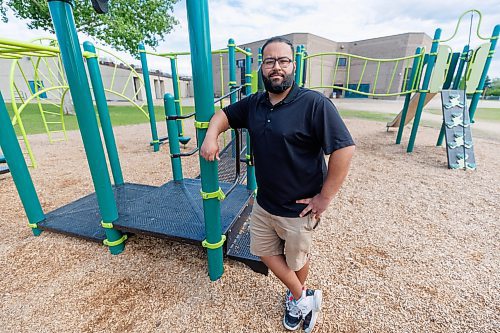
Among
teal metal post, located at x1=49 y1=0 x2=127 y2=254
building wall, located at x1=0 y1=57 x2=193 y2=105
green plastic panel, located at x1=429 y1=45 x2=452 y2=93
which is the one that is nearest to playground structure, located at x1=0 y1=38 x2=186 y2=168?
teal metal post, located at x1=49 y1=0 x2=127 y2=254

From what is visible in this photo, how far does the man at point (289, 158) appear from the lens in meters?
1.16

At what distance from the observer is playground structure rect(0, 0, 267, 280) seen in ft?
4.98

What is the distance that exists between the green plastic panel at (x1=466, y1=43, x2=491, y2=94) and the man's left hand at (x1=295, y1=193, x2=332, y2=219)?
6.16 meters

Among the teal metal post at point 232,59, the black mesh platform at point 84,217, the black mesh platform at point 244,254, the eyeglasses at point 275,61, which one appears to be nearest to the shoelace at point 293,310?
the black mesh platform at point 244,254

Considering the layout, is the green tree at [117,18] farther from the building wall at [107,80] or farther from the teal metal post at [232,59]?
the teal metal post at [232,59]

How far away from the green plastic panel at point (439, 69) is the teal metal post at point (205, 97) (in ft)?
18.5

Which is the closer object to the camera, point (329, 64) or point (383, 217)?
point (383, 217)

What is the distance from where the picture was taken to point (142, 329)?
5.06ft

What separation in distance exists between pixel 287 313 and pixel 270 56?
1.55 metres

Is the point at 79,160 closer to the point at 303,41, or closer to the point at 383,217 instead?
the point at 383,217

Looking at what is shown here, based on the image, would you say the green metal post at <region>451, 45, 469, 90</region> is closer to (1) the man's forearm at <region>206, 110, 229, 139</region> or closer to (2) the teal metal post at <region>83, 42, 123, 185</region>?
(1) the man's forearm at <region>206, 110, 229, 139</region>

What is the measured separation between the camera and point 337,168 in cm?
116

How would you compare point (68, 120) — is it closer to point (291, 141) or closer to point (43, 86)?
point (43, 86)

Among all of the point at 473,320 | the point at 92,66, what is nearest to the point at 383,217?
the point at 473,320
